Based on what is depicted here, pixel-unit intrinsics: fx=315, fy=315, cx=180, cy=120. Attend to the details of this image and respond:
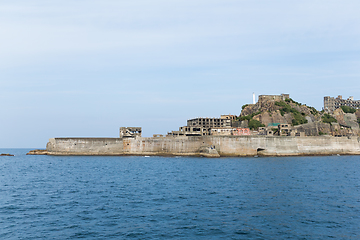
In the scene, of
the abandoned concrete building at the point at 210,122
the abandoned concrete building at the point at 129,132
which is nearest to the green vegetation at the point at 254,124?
the abandoned concrete building at the point at 210,122

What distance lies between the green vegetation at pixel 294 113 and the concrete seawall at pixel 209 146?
88.3ft

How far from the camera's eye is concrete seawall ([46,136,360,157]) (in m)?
103

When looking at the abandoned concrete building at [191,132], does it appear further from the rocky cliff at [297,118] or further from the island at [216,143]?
the rocky cliff at [297,118]

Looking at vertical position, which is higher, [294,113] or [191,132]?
[294,113]

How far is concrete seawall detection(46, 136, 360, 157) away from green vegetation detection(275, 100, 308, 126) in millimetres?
26927

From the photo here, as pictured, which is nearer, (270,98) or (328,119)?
(328,119)

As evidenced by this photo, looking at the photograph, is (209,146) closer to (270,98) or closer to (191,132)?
(191,132)

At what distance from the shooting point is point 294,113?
14512 centimetres

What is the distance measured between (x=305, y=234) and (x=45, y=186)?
35.3 meters

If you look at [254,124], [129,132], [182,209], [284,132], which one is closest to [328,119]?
[254,124]

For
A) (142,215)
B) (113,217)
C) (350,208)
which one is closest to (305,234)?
(350,208)

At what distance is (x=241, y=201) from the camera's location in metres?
33.0

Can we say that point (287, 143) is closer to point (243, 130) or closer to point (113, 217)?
point (243, 130)

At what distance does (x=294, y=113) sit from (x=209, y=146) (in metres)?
62.0
